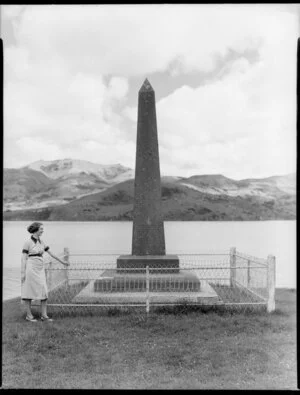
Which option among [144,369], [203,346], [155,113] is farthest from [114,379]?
[155,113]

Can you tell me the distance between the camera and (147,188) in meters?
11.0

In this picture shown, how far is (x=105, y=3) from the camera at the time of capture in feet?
12.0

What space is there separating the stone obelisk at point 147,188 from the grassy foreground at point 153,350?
2.25 m

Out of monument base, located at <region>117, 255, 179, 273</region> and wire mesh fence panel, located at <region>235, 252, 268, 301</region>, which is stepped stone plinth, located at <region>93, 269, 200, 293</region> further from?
wire mesh fence panel, located at <region>235, 252, 268, 301</region>

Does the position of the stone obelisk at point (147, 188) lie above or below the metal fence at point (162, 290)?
above

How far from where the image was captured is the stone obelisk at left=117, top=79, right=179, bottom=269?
11.0 meters

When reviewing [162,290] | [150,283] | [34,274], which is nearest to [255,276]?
[162,290]

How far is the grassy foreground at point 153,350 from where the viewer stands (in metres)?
5.68

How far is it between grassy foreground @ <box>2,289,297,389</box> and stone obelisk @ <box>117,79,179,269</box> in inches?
88.6

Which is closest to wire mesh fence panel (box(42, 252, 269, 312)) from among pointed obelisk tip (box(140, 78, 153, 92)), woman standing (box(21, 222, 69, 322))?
woman standing (box(21, 222, 69, 322))

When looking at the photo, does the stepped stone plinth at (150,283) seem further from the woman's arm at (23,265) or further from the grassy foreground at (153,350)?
the woman's arm at (23,265)

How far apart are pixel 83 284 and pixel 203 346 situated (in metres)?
6.50

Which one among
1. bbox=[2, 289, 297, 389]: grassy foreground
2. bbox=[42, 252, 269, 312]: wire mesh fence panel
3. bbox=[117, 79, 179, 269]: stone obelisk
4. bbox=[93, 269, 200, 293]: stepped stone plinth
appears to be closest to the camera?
bbox=[2, 289, 297, 389]: grassy foreground

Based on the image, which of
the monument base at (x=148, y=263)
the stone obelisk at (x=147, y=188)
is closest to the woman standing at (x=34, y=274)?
the monument base at (x=148, y=263)
